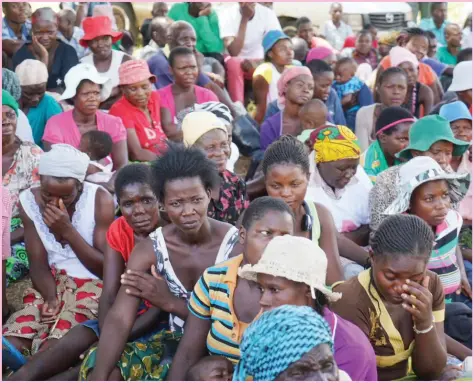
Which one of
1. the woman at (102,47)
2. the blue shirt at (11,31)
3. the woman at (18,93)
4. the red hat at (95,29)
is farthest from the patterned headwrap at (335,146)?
the blue shirt at (11,31)

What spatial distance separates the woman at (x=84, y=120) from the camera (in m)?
5.98

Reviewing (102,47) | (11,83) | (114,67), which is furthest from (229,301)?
(102,47)

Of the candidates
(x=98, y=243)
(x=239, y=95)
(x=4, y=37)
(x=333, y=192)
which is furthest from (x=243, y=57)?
(x=98, y=243)

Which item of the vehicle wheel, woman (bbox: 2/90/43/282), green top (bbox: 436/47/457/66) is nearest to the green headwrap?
woman (bbox: 2/90/43/282)

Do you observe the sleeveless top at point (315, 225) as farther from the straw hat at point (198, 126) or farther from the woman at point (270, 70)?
the woman at point (270, 70)

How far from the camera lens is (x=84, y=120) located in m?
6.12

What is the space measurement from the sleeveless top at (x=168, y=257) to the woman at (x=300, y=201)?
0.37 m

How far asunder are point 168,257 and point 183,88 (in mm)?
3509

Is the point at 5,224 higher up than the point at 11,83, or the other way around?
the point at 11,83

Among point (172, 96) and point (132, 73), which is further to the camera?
A: point (172, 96)

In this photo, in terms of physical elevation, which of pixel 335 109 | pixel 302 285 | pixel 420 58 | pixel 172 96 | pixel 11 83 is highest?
pixel 302 285

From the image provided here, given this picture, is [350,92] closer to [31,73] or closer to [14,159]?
[31,73]

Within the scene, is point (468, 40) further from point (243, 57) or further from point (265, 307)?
point (265, 307)

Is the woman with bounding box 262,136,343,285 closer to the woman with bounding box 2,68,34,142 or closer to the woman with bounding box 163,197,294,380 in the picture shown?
the woman with bounding box 163,197,294,380
